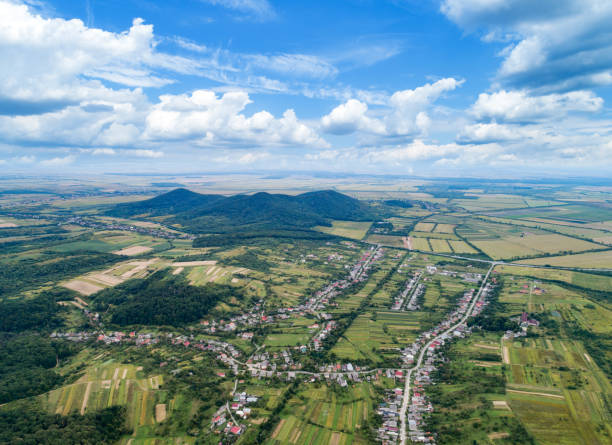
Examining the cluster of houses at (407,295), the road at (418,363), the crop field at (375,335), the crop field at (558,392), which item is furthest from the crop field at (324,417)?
the cluster of houses at (407,295)

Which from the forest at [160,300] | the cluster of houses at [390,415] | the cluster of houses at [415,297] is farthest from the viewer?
the cluster of houses at [415,297]

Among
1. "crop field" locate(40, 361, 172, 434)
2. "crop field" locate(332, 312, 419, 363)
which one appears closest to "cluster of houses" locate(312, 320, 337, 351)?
"crop field" locate(332, 312, 419, 363)

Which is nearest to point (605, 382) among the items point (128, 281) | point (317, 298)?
point (317, 298)

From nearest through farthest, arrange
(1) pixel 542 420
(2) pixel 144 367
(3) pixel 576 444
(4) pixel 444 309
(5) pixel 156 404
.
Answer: (3) pixel 576 444
(1) pixel 542 420
(5) pixel 156 404
(2) pixel 144 367
(4) pixel 444 309

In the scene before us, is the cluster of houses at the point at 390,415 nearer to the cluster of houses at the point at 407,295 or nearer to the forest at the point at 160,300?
the cluster of houses at the point at 407,295

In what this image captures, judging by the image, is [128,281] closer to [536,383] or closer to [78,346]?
[78,346]

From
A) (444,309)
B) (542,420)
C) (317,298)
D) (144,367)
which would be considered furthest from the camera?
(317,298)

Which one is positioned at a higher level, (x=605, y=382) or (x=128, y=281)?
(x=128, y=281)
